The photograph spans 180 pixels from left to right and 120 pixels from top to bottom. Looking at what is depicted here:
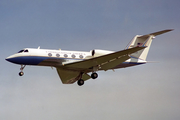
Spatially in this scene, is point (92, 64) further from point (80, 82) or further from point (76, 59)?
point (80, 82)

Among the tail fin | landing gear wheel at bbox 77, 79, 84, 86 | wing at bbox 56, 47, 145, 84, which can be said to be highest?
the tail fin

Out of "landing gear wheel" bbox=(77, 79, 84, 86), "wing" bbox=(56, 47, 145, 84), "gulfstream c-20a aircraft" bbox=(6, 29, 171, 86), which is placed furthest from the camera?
"landing gear wheel" bbox=(77, 79, 84, 86)

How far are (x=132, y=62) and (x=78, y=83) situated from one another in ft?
20.2

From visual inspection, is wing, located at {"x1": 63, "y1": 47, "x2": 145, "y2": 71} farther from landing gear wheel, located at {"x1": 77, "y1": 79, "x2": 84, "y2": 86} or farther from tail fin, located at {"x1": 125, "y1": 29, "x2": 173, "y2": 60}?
tail fin, located at {"x1": 125, "y1": 29, "x2": 173, "y2": 60}

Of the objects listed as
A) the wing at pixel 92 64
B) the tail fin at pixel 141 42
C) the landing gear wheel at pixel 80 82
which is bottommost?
the landing gear wheel at pixel 80 82

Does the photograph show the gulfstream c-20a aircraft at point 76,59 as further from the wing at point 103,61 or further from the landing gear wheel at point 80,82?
the landing gear wheel at point 80,82

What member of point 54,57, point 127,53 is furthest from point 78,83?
point 127,53

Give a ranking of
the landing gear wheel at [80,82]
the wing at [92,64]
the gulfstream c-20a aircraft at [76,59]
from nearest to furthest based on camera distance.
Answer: the wing at [92,64] → the gulfstream c-20a aircraft at [76,59] → the landing gear wheel at [80,82]

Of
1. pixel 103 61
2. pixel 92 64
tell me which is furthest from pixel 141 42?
pixel 92 64

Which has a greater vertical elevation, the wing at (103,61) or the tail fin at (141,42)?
the tail fin at (141,42)

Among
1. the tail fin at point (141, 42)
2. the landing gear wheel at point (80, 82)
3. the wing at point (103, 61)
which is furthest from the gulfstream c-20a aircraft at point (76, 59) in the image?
the landing gear wheel at point (80, 82)

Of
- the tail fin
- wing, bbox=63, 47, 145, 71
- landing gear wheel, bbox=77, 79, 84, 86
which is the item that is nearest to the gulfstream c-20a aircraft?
wing, bbox=63, 47, 145, 71

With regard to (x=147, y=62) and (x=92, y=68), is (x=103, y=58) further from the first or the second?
(x=147, y=62)

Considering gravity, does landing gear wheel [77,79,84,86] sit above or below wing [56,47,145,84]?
below
